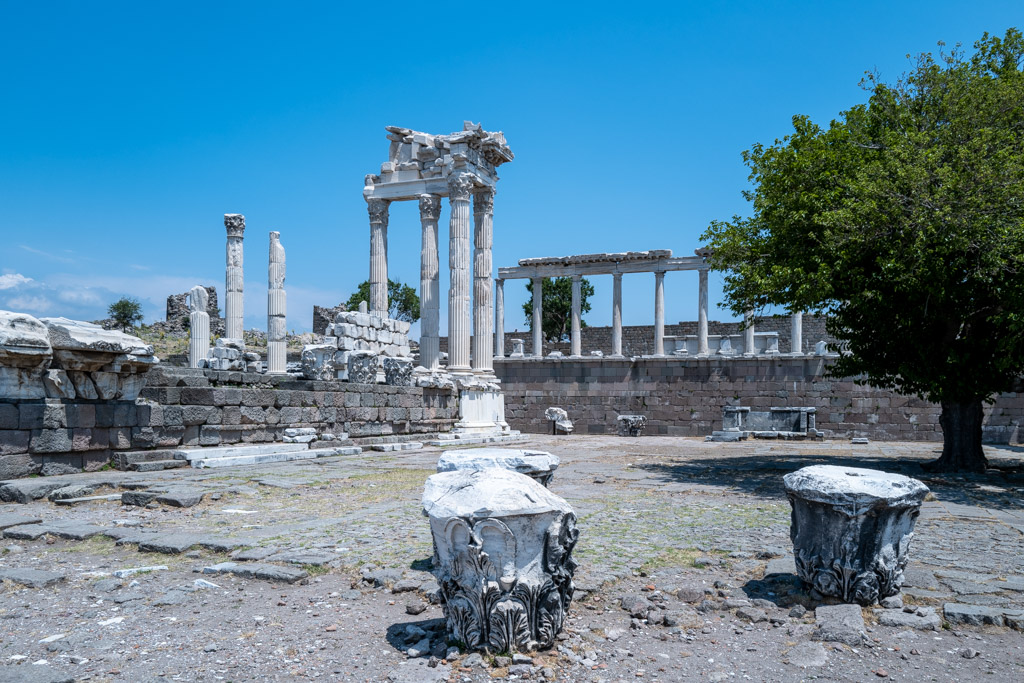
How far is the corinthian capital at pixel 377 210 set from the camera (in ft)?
75.4

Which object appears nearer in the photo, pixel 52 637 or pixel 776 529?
pixel 52 637

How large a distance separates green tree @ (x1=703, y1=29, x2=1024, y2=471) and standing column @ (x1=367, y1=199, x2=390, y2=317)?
12155mm

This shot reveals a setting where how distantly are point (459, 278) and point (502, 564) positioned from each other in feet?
58.6

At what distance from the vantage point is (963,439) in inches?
486

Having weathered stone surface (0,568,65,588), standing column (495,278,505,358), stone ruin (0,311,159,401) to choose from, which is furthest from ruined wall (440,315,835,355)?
weathered stone surface (0,568,65,588)

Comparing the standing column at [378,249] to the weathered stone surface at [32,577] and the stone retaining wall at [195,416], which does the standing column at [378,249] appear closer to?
the stone retaining wall at [195,416]

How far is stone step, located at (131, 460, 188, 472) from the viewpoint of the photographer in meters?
10.4

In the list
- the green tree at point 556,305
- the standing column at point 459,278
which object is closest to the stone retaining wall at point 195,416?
the standing column at point 459,278

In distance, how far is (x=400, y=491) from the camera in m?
9.28

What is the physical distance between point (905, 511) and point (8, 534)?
22.0ft

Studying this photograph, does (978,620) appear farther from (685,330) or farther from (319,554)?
(685,330)

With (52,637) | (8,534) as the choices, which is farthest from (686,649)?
(8,534)

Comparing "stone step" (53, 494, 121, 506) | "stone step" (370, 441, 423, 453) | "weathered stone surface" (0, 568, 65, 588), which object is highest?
"weathered stone surface" (0, 568, 65, 588)

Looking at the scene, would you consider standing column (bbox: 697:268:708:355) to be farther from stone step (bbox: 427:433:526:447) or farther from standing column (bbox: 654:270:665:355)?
stone step (bbox: 427:433:526:447)
